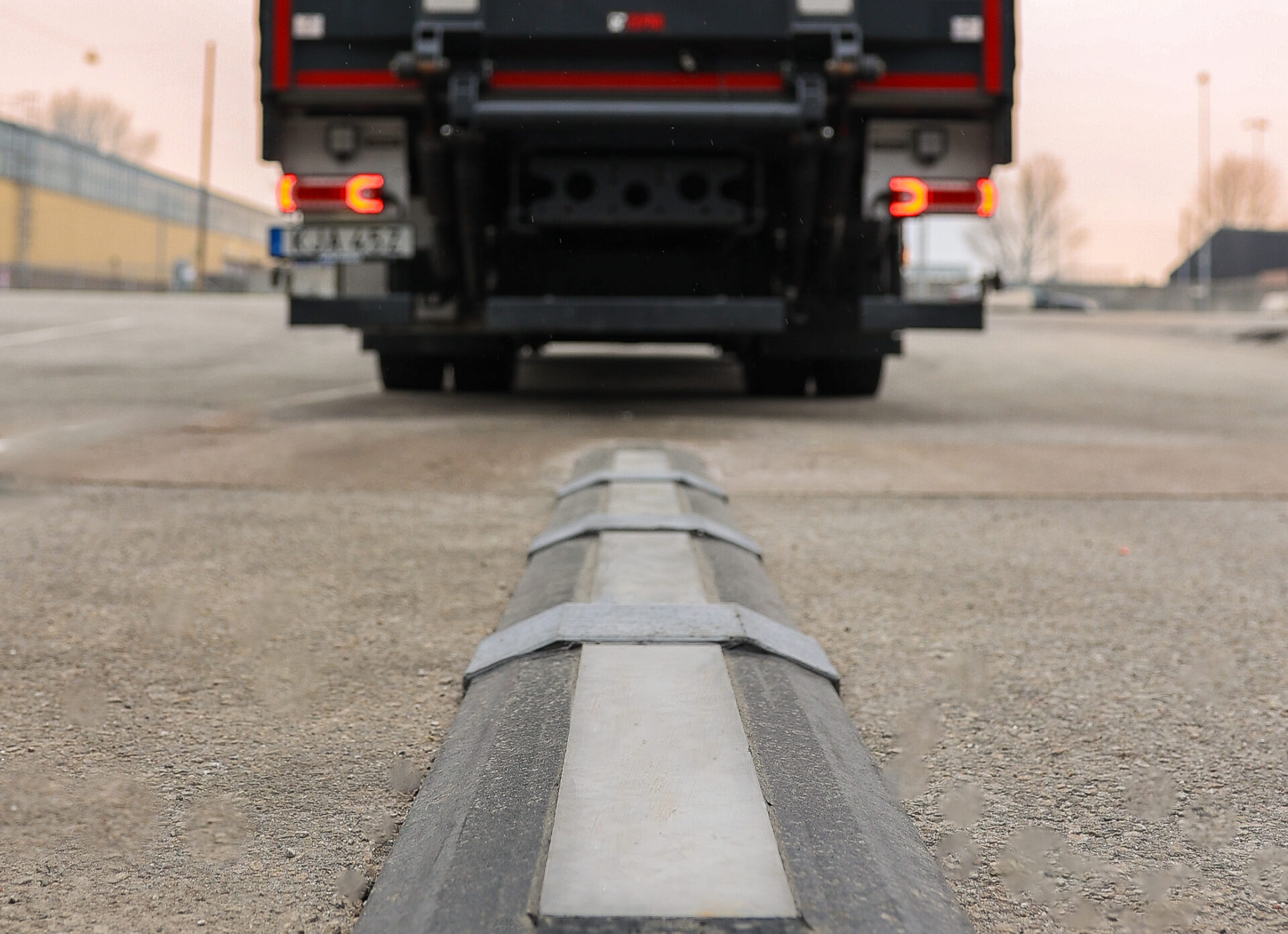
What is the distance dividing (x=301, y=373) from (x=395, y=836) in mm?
8765

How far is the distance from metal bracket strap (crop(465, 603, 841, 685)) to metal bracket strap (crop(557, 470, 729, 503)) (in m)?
1.62

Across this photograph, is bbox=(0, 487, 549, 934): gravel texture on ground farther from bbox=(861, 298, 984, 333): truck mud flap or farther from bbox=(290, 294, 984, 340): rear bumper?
bbox=(861, 298, 984, 333): truck mud flap

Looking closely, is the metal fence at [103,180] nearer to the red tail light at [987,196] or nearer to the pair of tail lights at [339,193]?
the pair of tail lights at [339,193]

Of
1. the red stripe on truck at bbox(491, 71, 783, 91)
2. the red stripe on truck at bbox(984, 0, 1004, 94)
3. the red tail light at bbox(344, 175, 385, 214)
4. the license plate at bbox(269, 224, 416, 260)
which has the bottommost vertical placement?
the license plate at bbox(269, 224, 416, 260)

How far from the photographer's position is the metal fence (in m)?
52.9

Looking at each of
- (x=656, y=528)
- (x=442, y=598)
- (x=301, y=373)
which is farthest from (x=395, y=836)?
(x=301, y=373)

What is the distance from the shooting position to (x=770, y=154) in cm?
622

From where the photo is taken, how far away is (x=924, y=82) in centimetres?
588

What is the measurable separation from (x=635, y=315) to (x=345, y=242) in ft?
5.01

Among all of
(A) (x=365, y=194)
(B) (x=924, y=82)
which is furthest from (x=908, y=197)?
(A) (x=365, y=194)

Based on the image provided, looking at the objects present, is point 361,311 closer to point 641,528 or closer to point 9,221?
point 641,528

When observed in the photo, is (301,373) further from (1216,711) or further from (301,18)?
(1216,711)

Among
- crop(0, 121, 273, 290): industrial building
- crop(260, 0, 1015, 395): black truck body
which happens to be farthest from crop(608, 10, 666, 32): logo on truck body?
crop(0, 121, 273, 290): industrial building

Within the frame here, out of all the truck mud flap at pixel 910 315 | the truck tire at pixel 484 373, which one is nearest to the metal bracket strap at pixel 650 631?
the truck mud flap at pixel 910 315
